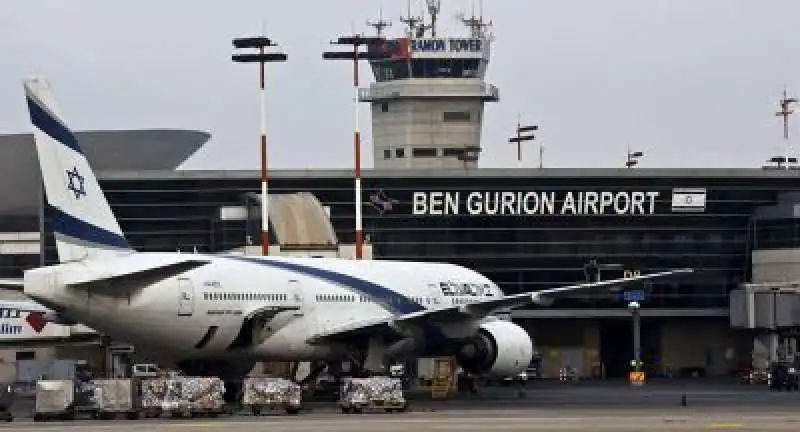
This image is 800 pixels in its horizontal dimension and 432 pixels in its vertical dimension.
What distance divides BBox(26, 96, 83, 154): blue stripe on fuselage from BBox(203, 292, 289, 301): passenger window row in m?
6.21

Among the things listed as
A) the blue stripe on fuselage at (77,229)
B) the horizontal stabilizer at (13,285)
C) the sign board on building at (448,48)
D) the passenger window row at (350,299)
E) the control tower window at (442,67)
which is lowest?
the passenger window row at (350,299)

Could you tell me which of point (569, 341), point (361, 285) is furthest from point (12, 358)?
point (569, 341)

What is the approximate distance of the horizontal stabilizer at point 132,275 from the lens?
52.3 metres

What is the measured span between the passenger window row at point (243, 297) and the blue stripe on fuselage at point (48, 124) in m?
6.21

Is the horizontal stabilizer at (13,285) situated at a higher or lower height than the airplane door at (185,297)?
higher

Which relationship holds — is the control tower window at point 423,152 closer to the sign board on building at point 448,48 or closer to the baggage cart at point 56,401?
the sign board on building at point 448,48

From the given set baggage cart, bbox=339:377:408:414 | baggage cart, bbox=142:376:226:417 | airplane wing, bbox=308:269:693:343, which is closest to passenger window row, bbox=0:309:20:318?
airplane wing, bbox=308:269:693:343

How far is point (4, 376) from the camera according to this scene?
83.3 meters

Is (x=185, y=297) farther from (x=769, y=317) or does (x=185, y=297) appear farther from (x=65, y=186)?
(x=769, y=317)

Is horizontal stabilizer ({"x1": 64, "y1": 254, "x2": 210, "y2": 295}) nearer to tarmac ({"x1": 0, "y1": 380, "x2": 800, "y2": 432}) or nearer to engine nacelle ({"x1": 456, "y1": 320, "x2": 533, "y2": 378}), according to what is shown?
tarmac ({"x1": 0, "y1": 380, "x2": 800, "y2": 432})

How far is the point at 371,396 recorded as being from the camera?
169ft

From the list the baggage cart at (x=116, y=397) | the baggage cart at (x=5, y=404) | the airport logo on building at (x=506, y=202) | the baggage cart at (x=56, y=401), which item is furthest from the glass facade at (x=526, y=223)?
the baggage cart at (x=56, y=401)

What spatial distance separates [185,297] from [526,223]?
188 ft

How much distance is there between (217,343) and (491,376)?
10899 mm
